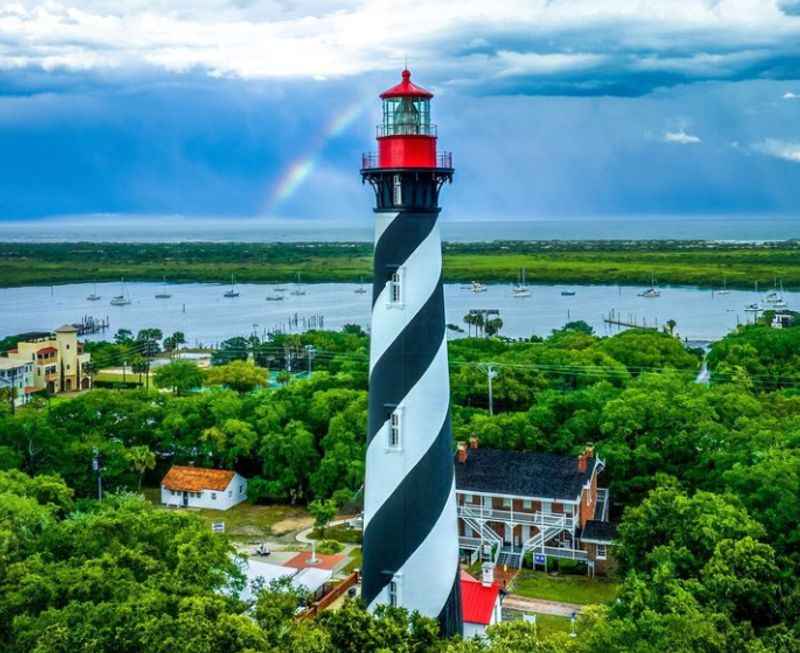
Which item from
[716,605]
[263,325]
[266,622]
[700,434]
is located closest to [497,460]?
[700,434]

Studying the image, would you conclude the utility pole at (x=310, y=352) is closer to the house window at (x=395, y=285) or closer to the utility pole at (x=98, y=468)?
the utility pole at (x=98, y=468)

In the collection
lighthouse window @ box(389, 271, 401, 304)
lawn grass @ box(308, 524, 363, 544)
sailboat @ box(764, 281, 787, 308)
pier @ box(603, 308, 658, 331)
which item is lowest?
lawn grass @ box(308, 524, 363, 544)

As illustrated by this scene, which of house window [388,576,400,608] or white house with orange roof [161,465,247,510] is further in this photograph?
white house with orange roof [161,465,247,510]

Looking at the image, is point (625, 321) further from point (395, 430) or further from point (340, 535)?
point (395, 430)

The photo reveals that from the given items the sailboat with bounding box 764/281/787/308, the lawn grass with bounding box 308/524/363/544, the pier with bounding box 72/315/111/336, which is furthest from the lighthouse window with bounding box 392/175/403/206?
the sailboat with bounding box 764/281/787/308

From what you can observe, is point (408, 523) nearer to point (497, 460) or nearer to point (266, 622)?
point (266, 622)

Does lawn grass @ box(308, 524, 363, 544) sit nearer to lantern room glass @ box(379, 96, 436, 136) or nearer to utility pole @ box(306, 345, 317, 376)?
lantern room glass @ box(379, 96, 436, 136)

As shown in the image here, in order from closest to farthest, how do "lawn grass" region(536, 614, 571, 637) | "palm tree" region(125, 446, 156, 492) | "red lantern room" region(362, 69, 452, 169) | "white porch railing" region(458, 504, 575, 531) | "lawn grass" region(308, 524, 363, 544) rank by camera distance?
"red lantern room" region(362, 69, 452, 169) < "lawn grass" region(536, 614, 571, 637) < "white porch railing" region(458, 504, 575, 531) < "lawn grass" region(308, 524, 363, 544) < "palm tree" region(125, 446, 156, 492)

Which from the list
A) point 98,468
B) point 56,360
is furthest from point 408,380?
point 56,360
